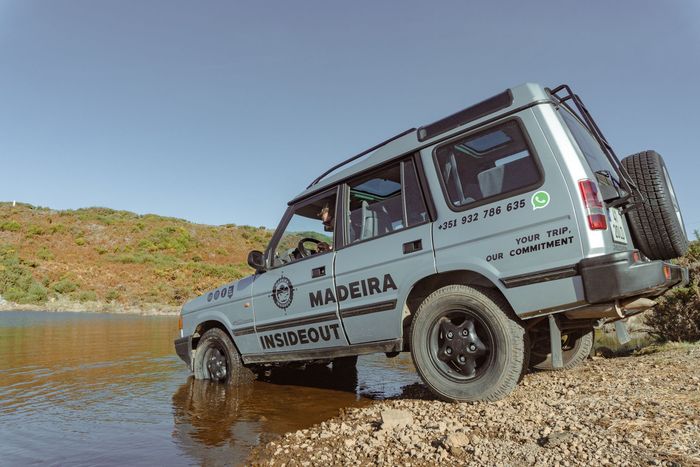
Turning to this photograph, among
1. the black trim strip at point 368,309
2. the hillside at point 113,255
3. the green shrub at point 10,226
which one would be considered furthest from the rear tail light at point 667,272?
the green shrub at point 10,226

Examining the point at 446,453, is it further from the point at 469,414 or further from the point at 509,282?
the point at 509,282

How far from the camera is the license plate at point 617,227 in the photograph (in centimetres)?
320

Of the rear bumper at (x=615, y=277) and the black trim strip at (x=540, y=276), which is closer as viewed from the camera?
the rear bumper at (x=615, y=277)

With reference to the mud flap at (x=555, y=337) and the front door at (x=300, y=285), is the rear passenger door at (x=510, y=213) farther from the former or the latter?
the front door at (x=300, y=285)

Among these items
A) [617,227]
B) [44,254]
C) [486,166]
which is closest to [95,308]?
[44,254]

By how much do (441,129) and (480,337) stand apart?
171cm

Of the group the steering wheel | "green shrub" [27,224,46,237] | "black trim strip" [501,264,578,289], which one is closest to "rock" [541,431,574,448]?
"black trim strip" [501,264,578,289]

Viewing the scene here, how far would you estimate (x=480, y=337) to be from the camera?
347 centimetres

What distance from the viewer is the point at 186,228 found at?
4456 cm

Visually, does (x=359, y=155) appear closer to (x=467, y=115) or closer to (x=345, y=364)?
(x=467, y=115)

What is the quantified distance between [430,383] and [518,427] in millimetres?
953

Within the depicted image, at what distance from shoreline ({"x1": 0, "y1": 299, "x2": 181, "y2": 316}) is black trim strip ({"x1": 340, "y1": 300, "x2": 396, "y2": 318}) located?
1808 cm

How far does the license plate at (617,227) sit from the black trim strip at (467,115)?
1.08 metres

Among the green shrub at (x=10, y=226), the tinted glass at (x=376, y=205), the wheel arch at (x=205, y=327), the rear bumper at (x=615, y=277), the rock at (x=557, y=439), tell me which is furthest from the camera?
the green shrub at (x=10, y=226)
